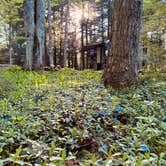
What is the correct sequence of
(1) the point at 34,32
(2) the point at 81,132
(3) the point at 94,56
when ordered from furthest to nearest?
(3) the point at 94,56 → (1) the point at 34,32 → (2) the point at 81,132

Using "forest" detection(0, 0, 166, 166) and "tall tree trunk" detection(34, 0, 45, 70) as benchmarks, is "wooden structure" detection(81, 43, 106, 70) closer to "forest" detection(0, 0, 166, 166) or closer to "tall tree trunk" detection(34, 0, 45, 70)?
"tall tree trunk" detection(34, 0, 45, 70)

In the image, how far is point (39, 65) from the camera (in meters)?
9.51

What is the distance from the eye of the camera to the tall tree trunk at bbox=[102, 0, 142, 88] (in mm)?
4477

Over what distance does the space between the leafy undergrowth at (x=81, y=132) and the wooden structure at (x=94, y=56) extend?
18.1 m

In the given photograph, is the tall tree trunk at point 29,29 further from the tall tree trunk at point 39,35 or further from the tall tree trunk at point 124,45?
the tall tree trunk at point 124,45

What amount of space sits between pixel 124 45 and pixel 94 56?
21014 millimetres

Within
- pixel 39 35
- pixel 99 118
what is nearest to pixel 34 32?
pixel 39 35

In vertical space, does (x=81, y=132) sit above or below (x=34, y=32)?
below

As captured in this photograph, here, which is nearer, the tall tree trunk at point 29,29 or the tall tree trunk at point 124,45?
the tall tree trunk at point 124,45

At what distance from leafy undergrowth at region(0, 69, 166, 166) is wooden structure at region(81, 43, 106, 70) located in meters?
18.1

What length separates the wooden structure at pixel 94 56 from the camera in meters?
22.0

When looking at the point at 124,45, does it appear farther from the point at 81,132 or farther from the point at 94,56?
the point at 94,56

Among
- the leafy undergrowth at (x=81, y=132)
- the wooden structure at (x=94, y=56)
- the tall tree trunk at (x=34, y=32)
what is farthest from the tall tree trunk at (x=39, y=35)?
the wooden structure at (x=94, y=56)

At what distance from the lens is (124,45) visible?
450 centimetres
